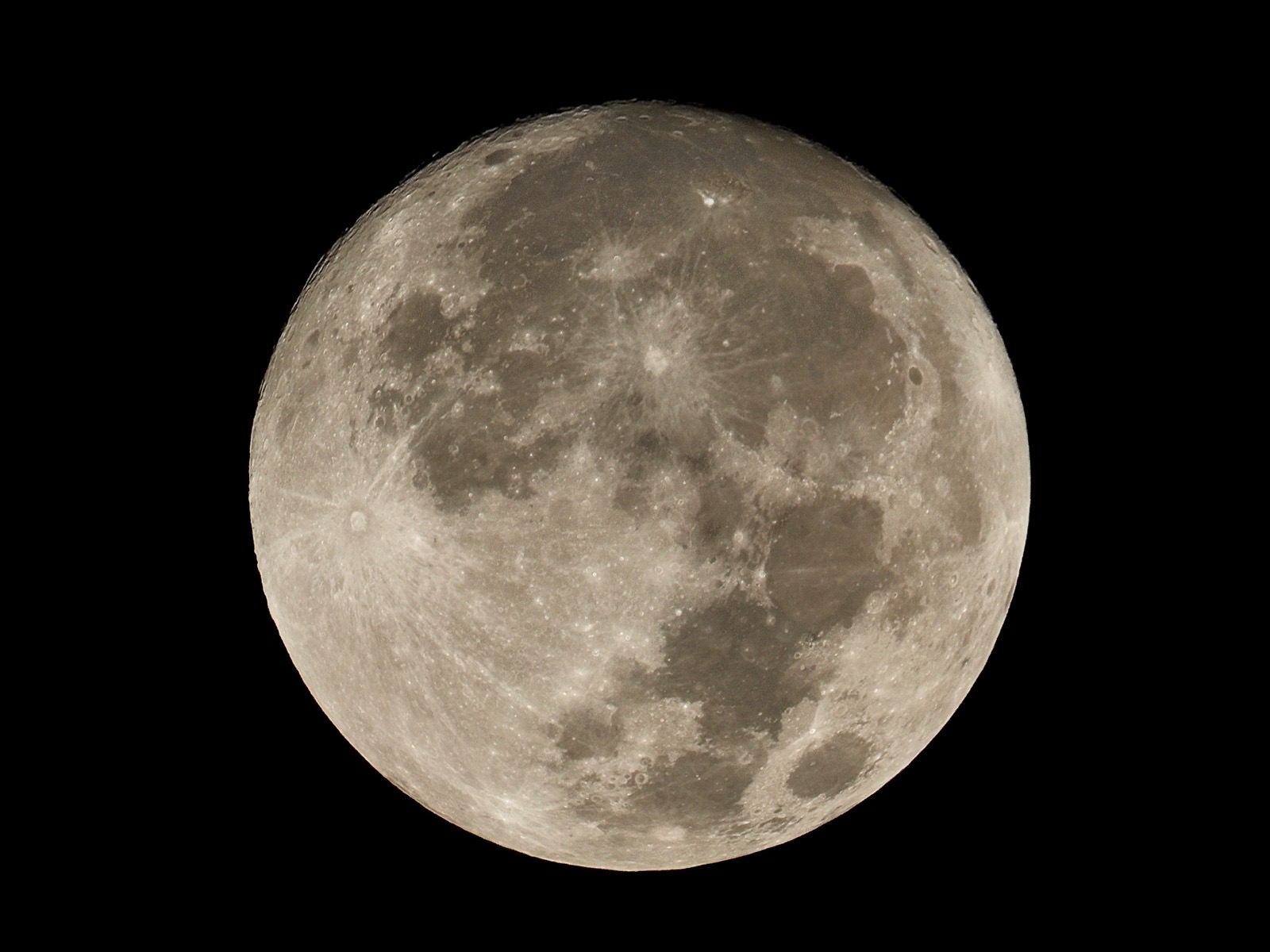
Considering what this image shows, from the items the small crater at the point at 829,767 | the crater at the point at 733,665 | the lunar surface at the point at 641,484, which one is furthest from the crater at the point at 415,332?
the small crater at the point at 829,767

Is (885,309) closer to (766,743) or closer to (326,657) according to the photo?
(766,743)

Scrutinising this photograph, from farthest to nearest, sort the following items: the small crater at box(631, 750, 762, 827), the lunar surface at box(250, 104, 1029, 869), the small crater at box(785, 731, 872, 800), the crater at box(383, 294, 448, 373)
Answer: the small crater at box(785, 731, 872, 800) < the small crater at box(631, 750, 762, 827) < the crater at box(383, 294, 448, 373) < the lunar surface at box(250, 104, 1029, 869)

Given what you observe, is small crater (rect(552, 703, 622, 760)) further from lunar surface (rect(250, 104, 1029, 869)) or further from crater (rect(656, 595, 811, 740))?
crater (rect(656, 595, 811, 740))

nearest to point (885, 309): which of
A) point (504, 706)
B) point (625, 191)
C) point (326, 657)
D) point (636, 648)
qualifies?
point (625, 191)

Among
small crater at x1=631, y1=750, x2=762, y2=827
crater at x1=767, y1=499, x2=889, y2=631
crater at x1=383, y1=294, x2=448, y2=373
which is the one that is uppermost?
crater at x1=383, y1=294, x2=448, y2=373

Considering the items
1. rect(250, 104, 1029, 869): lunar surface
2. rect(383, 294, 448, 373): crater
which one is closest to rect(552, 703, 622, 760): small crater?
rect(250, 104, 1029, 869): lunar surface

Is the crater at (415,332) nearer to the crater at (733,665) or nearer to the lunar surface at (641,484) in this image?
the lunar surface at (641,484)

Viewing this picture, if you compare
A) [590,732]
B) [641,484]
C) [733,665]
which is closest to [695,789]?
[590,732]
